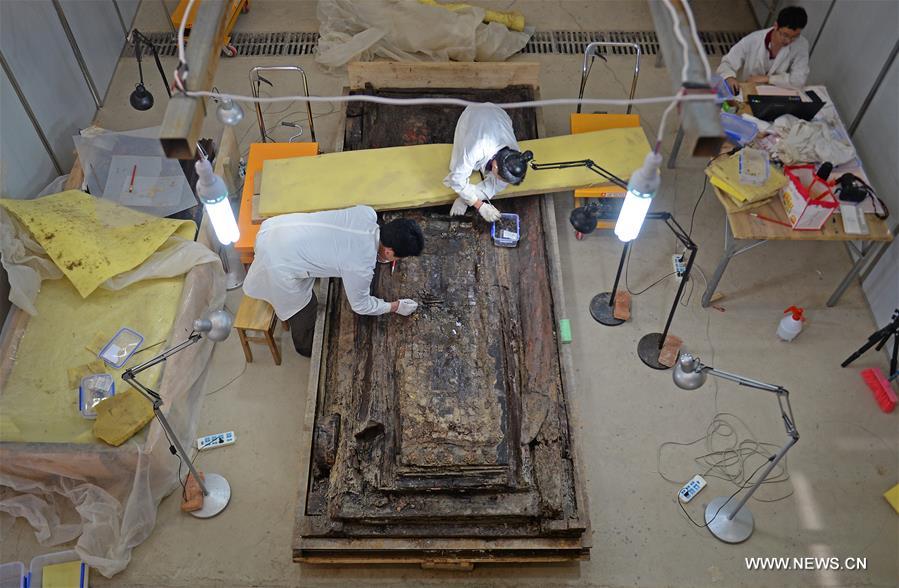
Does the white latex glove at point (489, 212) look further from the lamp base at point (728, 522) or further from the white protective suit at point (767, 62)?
the lamp base at point (728, 522)

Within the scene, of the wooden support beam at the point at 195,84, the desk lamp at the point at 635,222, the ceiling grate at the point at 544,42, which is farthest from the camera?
the ceiling grate at the point at 544,42

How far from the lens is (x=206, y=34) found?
3141 mm

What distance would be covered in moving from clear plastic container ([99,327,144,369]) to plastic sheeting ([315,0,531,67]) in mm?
2941

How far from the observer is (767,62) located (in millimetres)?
Result: 5590

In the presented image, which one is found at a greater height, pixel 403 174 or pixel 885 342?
pixel 403 174

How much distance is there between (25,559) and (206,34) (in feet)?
9.77

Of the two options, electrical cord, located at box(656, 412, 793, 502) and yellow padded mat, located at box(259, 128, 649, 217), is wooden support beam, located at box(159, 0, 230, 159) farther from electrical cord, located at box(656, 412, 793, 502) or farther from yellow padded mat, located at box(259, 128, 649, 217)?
electrical cord, located at box(656, 412, 793, 502)

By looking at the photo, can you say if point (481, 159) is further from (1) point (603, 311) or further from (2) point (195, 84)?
(2) point (195, 84)

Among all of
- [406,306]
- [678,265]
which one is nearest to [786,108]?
[678,265]

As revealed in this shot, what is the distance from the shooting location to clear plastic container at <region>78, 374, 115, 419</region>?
4365 millimetres

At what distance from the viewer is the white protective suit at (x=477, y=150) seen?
504 cm

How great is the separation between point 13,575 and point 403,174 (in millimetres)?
3212

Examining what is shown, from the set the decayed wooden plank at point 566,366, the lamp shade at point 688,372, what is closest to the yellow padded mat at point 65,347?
the decayed wooden plank at point 566,366

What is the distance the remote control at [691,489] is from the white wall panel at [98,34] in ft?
17.2
